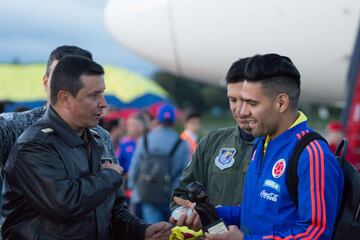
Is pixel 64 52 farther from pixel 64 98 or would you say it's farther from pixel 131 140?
pixel 131 140

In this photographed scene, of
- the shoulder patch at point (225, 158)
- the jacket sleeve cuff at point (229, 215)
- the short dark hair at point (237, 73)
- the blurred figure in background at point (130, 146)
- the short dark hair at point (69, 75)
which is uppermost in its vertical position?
the short dark hair at point (69, 75)

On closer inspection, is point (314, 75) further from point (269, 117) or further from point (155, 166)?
point (269, 117)

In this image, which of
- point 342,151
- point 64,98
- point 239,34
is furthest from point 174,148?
point 342,151

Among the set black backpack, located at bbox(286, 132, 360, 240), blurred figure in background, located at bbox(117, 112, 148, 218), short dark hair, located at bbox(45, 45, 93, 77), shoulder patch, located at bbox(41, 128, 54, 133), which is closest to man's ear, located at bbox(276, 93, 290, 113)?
black backpack, located at bbox(286, 132, 360, 240)

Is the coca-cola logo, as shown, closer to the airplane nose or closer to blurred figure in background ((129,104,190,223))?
blurred figure in background ((129,104,190,223))

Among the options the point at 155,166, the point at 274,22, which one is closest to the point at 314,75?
the point at 274,22

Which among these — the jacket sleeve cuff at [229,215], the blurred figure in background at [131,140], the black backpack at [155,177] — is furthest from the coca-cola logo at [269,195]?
the blurred figure in background at [131,140]

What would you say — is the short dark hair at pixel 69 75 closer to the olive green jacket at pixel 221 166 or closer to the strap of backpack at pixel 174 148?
the olive green jacket at pixel 221 166

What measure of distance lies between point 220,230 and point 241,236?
115 mm

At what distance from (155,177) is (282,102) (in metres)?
4.17

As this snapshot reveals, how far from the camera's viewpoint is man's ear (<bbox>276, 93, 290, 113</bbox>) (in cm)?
241

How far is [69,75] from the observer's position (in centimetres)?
262

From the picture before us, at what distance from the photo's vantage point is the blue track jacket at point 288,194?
2.15 metres

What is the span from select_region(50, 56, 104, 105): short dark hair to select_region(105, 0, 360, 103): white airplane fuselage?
4779mm
